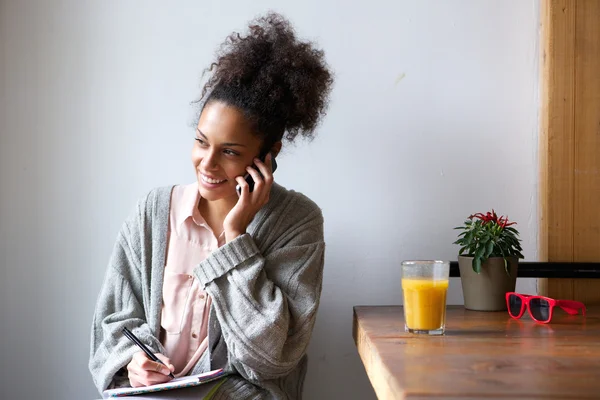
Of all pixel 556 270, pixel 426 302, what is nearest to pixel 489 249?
pixel 556 270

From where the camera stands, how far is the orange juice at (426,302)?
126cm

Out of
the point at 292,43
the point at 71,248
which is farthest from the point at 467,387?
the point at 71,248

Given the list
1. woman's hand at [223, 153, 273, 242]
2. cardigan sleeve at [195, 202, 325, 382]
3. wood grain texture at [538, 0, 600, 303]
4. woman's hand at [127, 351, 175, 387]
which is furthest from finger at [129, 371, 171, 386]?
wood grain texture at [538, 0, 600, 303]

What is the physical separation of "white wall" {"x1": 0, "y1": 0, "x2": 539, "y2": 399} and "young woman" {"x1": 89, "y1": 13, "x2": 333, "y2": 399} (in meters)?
0.25

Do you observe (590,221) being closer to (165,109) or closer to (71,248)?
(165,109)

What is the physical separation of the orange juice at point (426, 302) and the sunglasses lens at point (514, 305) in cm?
29

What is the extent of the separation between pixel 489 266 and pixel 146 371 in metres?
0.78

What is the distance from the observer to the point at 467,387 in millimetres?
866

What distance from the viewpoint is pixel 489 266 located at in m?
1.59

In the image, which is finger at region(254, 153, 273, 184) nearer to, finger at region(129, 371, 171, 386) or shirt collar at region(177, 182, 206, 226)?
shirt collar at region(177, 182, 206, 226)

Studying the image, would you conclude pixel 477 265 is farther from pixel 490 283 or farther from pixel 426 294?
pixel 426 294

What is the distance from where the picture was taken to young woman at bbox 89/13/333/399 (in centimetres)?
144

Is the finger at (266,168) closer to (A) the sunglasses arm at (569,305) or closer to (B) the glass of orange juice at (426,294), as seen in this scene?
(B) the glass of orange juice at (426,294)

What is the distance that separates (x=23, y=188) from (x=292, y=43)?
2.73 feet
